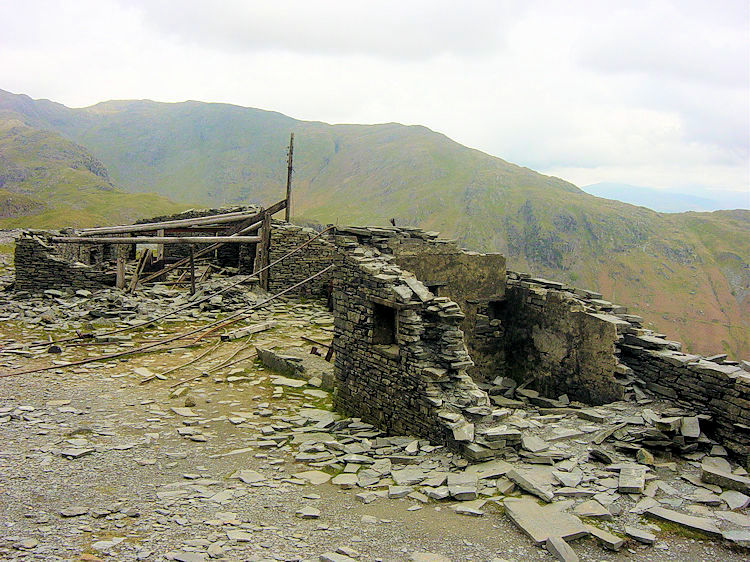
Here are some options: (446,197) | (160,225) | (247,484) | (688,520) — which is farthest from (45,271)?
(446,197)

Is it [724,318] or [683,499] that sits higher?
[683,499]

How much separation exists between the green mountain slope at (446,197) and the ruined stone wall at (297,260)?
180 ft

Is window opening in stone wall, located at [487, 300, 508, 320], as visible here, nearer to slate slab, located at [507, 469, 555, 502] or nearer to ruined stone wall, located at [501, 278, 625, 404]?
ruined stone wall, located at [501, 278, 625, 404]

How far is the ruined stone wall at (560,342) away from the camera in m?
10.7

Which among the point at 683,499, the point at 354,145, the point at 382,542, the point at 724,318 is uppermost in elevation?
the point at 354,145

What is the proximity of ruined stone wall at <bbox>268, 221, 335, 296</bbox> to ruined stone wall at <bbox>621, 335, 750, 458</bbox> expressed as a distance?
11949 millimetres

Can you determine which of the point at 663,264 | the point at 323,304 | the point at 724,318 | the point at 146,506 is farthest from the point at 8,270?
the point at 663,264

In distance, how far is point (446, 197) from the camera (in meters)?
104

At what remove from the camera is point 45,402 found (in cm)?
1020

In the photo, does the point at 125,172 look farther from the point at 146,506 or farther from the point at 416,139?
the point at 146,506

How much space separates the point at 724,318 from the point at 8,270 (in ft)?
247

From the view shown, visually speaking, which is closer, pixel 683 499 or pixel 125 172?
pixel 683 499

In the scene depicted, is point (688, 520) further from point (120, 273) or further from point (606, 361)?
point (120, 273)

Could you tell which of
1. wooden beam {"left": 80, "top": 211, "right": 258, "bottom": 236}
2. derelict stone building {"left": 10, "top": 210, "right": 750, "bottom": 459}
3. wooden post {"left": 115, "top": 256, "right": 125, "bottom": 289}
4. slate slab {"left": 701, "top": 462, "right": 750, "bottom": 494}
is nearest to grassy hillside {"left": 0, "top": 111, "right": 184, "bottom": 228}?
wooden beam {"left": 80, "top": 211, "right": 258, "bottom": 236}
